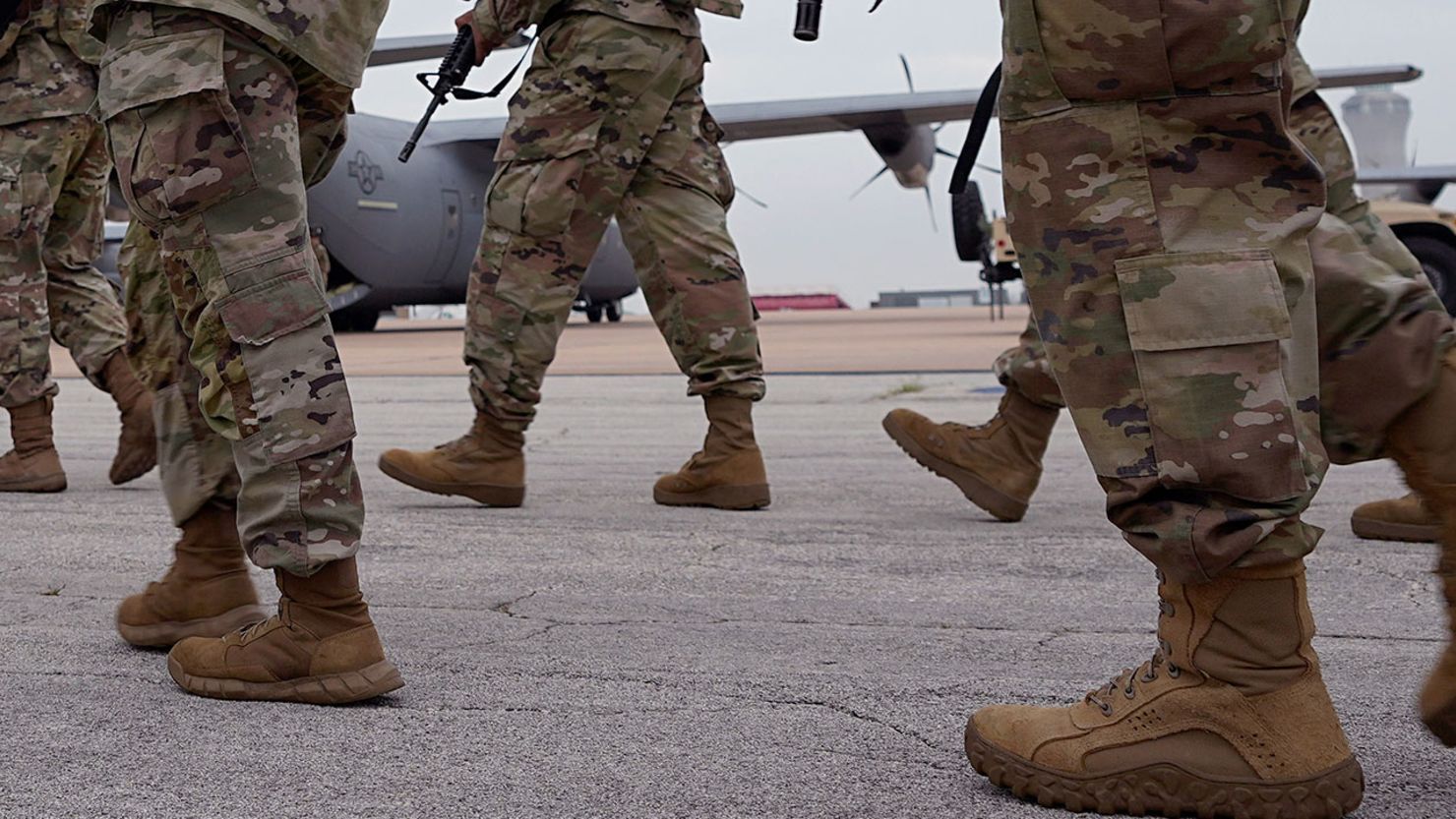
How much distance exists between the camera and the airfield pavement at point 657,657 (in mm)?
1456

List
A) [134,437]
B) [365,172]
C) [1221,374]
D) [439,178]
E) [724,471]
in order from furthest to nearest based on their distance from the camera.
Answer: [439,178] < [365,172] < [134,437] < [724,471] < [1221,374]

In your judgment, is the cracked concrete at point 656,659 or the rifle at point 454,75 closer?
the cracked concrete at point 656,659

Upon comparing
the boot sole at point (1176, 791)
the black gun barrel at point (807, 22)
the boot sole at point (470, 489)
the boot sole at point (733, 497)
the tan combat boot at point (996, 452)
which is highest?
the black gun barrel at point (807, 22)

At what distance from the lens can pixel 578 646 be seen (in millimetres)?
2094

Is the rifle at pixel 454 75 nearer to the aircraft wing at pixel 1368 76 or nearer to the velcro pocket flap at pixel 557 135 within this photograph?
the velcro pocket flap at pixel 557 135

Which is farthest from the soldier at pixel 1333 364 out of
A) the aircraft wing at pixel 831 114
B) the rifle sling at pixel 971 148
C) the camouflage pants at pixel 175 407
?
the aircraft wing at pixel 831 114

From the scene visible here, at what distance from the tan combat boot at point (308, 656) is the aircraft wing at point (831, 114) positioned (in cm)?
1512

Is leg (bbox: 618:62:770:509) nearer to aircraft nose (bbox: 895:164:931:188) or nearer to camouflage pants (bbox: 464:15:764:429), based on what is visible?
camouflage pants (bbox: 464:15:764:429)

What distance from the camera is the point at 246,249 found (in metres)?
1.77

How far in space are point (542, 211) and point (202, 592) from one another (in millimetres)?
1538

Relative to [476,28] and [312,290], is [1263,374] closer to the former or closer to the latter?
[312,290]

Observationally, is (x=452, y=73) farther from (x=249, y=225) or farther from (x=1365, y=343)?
(x=1365, y=343)

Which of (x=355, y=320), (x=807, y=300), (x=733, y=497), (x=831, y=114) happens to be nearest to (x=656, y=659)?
(x=733, y=497)

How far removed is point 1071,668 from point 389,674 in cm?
87
